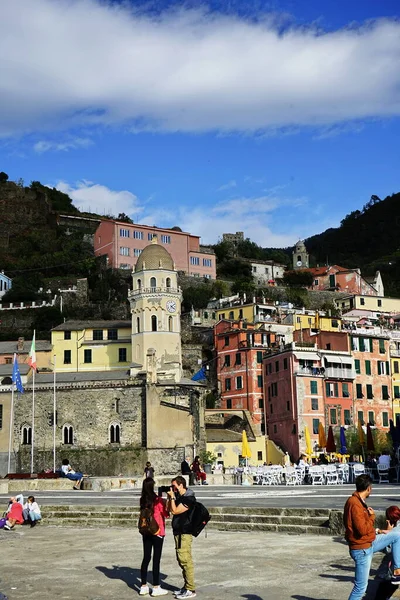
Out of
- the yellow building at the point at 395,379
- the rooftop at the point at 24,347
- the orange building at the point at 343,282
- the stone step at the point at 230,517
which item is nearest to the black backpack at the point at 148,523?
the stone step at the point at 230,517

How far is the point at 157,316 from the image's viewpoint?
59.3m

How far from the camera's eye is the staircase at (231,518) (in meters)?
15.3

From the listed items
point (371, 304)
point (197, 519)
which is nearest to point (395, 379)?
point (371, 304)

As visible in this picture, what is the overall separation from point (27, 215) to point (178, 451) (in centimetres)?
6641

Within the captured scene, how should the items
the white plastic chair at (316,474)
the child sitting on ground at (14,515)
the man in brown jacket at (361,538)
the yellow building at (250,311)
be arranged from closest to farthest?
the man in brown jacket at (361,538) < the child sitting on ground at (14,515) < the white plastic chair at (316,474) < the yellow building at (250,311)

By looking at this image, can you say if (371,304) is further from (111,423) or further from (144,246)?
(111,423)

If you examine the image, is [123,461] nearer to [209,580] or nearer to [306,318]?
[306,318]

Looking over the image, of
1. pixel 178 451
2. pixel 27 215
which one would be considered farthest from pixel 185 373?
pixel 27 215

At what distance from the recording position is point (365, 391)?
64.6 m

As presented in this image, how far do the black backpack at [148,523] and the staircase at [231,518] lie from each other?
4.86 meters

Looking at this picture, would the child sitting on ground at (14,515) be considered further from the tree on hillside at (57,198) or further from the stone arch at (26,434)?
the tree on hillside at (57,198)

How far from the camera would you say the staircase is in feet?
50.2

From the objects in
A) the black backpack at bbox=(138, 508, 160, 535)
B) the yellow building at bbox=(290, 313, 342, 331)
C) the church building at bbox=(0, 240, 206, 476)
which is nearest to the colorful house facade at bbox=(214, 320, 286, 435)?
the yellow building at bbox=(290, 313, 342, 331)

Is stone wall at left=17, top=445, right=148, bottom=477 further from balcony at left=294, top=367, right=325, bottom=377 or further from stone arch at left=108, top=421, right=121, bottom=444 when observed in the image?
balcony at left=294, top=367, right=325, bottom=377
